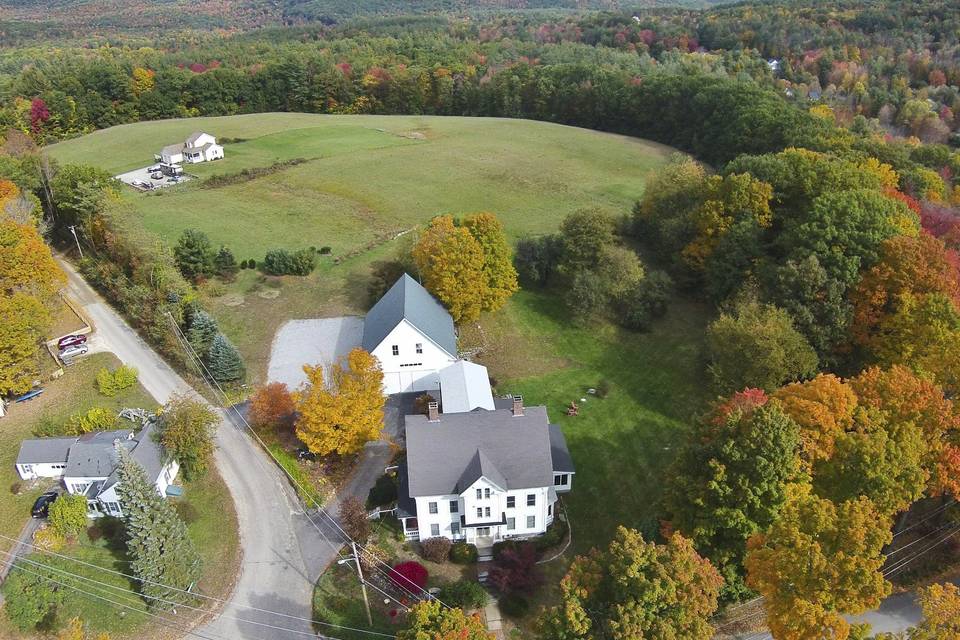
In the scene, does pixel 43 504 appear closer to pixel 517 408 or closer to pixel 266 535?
pixel 266 535

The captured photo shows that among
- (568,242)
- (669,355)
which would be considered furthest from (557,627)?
(568,242)

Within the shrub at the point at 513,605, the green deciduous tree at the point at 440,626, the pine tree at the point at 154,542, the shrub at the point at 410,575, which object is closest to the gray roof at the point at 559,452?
the shrub at the point at 513,605

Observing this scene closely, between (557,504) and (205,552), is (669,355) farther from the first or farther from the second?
(205,552)

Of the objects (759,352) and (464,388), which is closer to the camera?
(464,388)

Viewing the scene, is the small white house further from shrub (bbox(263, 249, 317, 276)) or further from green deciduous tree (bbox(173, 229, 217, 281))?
green deciduous tree (bbox(173, 229, 217, 281))

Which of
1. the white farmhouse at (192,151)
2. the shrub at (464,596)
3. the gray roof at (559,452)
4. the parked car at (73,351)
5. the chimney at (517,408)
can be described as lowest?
the white farmhouse at (192,151)

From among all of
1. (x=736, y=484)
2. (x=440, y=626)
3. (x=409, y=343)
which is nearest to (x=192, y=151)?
(x=409, y=343)

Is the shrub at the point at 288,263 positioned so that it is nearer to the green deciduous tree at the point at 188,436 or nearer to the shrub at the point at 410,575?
the green deciduous tree at the point at 188,436
